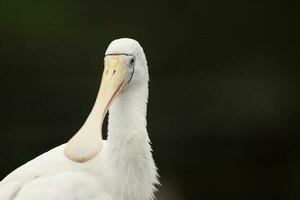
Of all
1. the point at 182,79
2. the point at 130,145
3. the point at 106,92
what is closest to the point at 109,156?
the point at 130,145

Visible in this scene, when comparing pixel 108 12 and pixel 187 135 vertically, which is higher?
pixel 108 12

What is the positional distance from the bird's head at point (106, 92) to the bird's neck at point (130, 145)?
Answer: 0.05 meters

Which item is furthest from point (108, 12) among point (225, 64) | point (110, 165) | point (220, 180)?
point (110, 165)

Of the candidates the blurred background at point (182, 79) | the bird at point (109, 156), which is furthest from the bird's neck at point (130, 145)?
the blurred background at point (182, 79)

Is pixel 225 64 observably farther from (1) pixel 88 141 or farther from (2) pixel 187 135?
(1) pixel 88 141

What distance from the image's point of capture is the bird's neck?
2301 mm

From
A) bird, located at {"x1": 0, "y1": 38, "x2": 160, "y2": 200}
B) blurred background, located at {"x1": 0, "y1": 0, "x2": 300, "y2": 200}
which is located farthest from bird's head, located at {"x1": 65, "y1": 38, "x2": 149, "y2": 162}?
blurred background, located at {"x1": 0, "y1": 0, "x2": 300, "y2": 200}

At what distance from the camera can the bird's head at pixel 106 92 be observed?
7.25 ft

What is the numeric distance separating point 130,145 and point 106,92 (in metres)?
0.16

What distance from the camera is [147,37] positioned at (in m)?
4.47

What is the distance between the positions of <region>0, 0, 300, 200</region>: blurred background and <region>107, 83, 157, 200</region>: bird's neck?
6.42 feet

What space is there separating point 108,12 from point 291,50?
84 cm

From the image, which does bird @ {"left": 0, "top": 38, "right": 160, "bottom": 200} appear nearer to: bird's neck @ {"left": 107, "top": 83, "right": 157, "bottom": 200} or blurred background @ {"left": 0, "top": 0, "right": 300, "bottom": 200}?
bird's neck @ {"left": 107, "top": 83, "right": 157, "bottom": 200}

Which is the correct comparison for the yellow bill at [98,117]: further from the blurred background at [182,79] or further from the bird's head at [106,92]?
the blurred background at [182,79]
